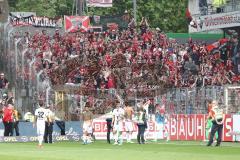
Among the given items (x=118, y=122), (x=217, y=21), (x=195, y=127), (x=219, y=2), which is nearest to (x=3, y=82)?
(x=118, y=122)

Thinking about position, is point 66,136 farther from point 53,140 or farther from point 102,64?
point 102,64

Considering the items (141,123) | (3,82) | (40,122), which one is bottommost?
(141,123)

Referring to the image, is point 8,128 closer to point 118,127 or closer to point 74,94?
point 74,94

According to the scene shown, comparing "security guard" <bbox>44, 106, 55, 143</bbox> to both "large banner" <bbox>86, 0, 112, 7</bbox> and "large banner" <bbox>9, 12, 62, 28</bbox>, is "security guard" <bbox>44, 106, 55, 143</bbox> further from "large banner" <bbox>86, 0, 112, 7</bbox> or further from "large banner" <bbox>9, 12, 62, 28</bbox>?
"large banner" <bbox>86, 0, 112, 7</bbox>

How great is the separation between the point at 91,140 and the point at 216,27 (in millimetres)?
18206

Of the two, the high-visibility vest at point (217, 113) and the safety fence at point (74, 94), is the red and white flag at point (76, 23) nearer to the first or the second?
the safety fence at point (74, 94)

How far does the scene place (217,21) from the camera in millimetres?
56375

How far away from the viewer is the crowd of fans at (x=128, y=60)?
4819 centimetres

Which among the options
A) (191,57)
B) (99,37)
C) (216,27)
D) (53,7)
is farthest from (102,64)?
(53,7)

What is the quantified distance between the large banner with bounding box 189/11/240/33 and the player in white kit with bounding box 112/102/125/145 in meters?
16.9

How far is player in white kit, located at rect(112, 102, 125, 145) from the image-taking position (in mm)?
39812

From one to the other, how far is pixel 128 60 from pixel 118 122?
10683 millimetres

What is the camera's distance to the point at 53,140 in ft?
143

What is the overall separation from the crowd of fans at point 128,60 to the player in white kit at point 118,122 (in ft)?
18.0
